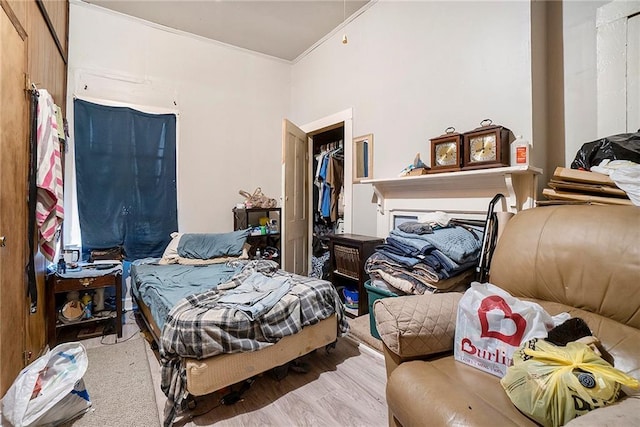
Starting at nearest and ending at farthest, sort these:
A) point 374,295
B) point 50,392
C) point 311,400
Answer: point 50,392
point 311,400
point 374,295

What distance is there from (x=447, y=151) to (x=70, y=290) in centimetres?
301

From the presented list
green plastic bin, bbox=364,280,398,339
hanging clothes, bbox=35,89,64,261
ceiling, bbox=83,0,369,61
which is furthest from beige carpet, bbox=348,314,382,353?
ceiling, bbox=83,0,369,61

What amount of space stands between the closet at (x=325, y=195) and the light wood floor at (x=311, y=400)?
1629 millimetres

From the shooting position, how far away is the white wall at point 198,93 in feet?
9.60

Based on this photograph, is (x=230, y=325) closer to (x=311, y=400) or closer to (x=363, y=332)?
(x=311, y=400)

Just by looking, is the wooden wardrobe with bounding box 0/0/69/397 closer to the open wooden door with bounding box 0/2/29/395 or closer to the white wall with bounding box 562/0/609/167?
the open wooden door with bounding box 0/2/29/395

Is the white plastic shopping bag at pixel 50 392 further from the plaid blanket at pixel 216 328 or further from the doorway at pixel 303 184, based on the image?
the doorway at pixel 303 184

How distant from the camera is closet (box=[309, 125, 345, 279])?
3.70 meters

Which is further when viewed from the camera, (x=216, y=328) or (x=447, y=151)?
(x=447, y=151)

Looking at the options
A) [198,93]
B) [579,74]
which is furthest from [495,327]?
[198,93]

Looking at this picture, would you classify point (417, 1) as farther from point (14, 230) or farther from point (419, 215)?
point (14, 230)

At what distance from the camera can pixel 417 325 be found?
1.18 meters

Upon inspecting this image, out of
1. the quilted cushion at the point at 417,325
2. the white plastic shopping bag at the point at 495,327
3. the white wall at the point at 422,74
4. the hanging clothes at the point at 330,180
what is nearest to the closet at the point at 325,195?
the hanging clothes at the point at 330,180

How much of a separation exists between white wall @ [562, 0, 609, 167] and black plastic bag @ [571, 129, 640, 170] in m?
0.24
